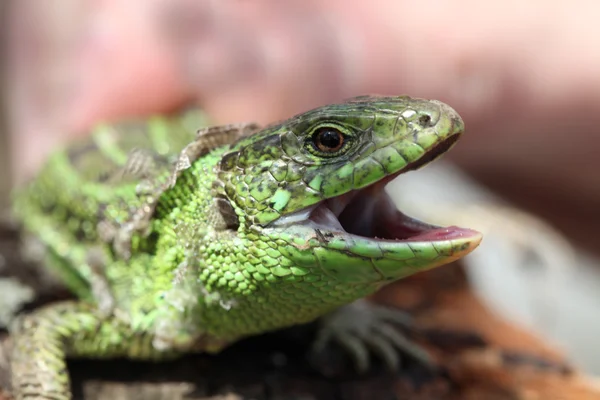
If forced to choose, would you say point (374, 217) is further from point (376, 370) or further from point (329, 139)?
point (376, 370)

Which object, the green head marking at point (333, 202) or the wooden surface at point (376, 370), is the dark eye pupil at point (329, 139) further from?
the wooden surface at point (376, 370)

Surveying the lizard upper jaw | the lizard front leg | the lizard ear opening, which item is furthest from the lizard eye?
the lizard front leg

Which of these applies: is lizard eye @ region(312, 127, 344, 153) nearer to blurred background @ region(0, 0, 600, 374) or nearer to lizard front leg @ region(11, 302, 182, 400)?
lizard front leg @ region(11, 302, 182, 400)

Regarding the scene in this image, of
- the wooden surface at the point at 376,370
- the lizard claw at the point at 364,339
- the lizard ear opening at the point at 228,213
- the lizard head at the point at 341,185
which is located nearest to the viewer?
the lizard head at the point at 341,185

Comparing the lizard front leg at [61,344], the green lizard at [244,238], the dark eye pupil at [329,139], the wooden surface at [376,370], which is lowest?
the wooden surface at [376,370]

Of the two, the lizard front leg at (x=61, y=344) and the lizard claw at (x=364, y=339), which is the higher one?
the lizard front leg at (x=61, y=344)

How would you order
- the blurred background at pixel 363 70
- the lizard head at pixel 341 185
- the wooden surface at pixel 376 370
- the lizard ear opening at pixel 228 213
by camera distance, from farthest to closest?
the blurred background at pixel 363 70, the wooden surface at pixel 376 370, the lizard ear opening at pixel 228 213, the lizard head at pixel 341 185

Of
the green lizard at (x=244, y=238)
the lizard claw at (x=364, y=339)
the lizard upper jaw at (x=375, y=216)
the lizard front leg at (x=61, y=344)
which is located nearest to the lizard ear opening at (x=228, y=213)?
the green lizard at (x=244, y=238)

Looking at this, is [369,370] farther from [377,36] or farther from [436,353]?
[377,36]

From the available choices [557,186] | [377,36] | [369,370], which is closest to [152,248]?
[369,370]
